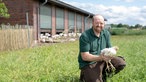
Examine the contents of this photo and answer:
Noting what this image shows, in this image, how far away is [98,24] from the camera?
236 inches

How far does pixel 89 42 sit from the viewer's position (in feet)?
20.0

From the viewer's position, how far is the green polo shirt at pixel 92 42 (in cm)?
604

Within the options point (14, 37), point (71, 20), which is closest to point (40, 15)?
point (14, 37)

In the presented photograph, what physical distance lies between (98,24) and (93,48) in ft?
1.65

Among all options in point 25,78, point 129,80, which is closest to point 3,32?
point 25,78

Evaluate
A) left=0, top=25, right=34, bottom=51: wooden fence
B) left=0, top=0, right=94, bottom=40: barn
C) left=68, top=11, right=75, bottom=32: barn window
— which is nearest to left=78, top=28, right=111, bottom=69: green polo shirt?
left=0, top=25, right=34, bottom=51: wooden fence

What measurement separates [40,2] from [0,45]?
10506mm

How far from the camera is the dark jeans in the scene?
19.9 ft

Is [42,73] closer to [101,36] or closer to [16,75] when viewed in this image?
[16,75]

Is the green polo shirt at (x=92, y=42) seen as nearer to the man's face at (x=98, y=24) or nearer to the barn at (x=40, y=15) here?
the man's face at (x=98, y=24)

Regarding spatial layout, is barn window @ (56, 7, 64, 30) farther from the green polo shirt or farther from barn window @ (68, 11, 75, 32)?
the green polo shirt

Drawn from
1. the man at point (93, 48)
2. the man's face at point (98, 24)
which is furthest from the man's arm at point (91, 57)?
the man's face at point (98, 24)

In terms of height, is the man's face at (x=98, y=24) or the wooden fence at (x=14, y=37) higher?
the man's face at (x=98, y=24)

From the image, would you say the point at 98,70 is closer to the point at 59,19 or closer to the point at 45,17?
the point at 45,17
